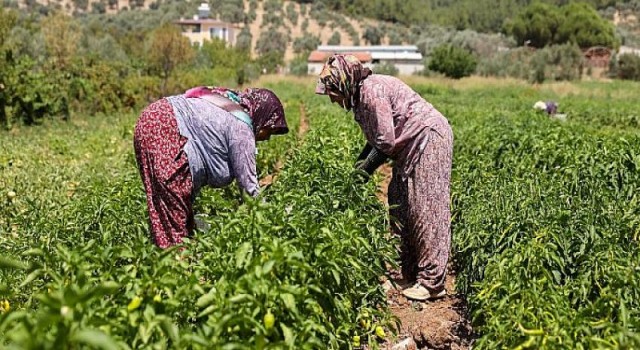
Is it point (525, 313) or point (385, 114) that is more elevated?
point (385, 114)

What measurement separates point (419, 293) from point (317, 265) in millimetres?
1812

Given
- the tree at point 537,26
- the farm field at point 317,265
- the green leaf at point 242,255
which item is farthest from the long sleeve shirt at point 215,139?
the tree at point 537,26

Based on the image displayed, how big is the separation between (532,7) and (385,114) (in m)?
55.8

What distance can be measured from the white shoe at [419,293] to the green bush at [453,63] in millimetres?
35269

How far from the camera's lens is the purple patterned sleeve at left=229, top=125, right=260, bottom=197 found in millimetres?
3939

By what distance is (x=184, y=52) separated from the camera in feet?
93.7

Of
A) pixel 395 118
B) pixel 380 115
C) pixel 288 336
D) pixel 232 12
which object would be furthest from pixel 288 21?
pixel 288 336

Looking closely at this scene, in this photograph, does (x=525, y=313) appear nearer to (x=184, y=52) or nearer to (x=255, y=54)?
(x=184, y=52)

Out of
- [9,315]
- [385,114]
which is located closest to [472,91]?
[385,114]

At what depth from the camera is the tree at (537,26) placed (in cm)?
5288


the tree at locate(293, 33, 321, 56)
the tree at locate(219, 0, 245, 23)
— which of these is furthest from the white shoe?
the tree at locate(219, 0, 245, 23)

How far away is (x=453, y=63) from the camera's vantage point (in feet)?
126

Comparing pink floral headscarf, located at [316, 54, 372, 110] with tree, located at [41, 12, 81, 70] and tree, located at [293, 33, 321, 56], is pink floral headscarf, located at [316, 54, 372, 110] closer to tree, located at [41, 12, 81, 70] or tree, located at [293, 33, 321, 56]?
tree, located at [41, 12, 81, 70]

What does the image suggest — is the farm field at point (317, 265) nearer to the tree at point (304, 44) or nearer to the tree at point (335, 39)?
the tree at point (304, 44)
